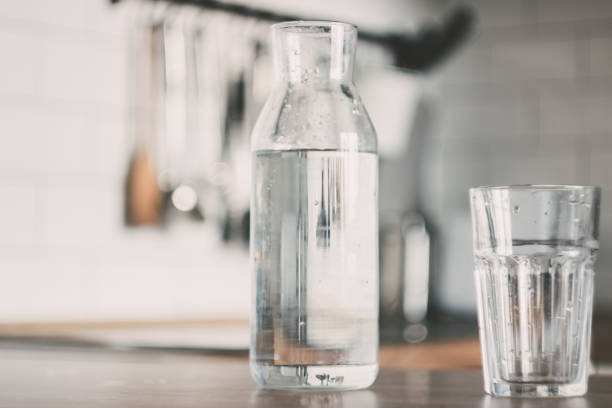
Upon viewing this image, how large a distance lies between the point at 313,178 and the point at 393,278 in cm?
135

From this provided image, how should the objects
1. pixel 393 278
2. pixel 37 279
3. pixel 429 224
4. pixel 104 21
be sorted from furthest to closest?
1. pixel 429 224
2. pixel 393 278
3. pixel 104 21
4. pixel 37 279

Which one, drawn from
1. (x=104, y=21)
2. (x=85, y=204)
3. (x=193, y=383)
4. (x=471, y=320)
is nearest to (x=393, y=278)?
(x=471, y=320)

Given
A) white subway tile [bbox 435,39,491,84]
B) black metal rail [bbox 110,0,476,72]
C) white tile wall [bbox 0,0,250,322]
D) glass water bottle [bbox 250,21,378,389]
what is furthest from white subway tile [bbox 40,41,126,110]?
glass water bottle [bbox 250,21,378,389]

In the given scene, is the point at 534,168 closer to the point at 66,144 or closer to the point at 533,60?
the point at 533,60

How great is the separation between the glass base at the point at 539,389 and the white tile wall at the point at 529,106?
153 cm

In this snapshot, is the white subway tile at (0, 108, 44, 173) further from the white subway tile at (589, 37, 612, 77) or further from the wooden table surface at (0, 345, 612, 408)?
the white subway tile at (589, 37, 612, 77)

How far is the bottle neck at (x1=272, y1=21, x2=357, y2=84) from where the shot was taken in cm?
62

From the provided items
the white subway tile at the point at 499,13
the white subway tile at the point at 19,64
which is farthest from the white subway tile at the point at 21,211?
the white subway tile at the point at 499,13

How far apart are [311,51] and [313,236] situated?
0.40 ft

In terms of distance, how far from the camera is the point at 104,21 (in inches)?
68.9

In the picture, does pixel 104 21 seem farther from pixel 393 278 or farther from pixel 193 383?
pixel 193 383

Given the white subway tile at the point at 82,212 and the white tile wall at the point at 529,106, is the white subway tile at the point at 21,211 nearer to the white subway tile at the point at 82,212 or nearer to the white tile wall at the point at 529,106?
the white subway tile at the point at 82,212

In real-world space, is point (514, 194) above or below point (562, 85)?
below

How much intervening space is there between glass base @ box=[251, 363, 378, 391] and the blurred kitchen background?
0.87 meters
